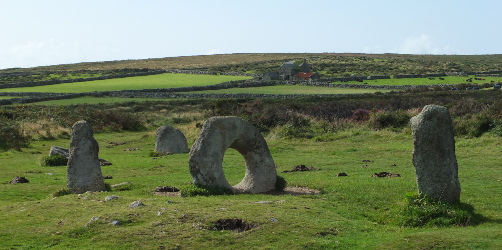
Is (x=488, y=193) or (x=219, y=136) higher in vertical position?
(x=219, y=136)

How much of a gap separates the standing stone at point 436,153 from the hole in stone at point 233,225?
545cm

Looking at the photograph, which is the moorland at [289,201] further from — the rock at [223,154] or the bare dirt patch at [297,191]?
the rock at [223,154]

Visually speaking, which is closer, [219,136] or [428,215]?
[428,215]

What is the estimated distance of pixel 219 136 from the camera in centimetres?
2195

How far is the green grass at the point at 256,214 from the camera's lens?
1560 cm

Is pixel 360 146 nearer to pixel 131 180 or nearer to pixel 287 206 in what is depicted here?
pixel 131 180

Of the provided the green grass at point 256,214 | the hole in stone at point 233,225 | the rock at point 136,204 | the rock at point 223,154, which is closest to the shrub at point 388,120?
the green grass at point 256,214

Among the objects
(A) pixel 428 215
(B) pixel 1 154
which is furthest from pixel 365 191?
(B) pixel 1 154

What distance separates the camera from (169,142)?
39.5 m

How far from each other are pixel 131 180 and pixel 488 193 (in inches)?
596

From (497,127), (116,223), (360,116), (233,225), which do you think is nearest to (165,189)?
(116,223)

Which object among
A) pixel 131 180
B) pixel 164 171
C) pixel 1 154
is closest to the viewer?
pixel 131 180

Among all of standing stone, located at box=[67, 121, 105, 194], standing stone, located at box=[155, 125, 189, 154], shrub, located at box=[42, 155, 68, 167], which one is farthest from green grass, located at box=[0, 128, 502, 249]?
standing stone, located at box=[155, 125, 189, 154]

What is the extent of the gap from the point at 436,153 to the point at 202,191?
810 centimetres
